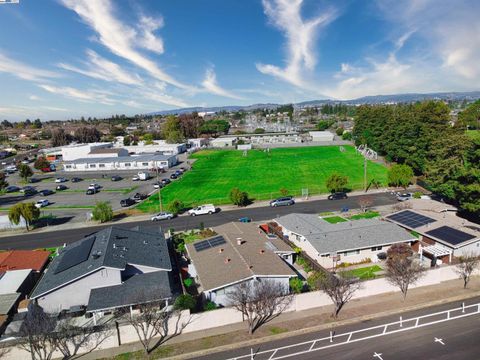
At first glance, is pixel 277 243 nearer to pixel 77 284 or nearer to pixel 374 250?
pixel 374 250

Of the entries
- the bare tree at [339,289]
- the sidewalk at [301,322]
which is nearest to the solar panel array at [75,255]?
the sidewalk at [301,322]

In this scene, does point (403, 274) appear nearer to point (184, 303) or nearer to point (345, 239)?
point (345, 239)

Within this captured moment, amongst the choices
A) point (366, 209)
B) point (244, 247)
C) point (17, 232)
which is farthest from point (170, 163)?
point (244, 247)

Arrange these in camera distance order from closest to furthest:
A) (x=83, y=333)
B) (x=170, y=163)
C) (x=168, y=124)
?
(x=83, y=333)
(x=170, y=163)
(x=168, y=124)

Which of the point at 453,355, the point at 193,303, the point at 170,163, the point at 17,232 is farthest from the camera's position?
the point at 170,163

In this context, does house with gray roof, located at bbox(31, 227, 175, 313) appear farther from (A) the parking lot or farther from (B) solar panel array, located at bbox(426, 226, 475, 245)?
(A) the parking lot

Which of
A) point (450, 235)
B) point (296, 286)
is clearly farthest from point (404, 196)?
point (296, 286)

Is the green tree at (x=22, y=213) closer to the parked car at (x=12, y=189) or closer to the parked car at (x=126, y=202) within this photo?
the parked car at (x=126, y=202)

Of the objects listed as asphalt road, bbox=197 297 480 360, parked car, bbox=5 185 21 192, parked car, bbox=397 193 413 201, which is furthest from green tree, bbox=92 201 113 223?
parked car, bbox=397 193 413 201
